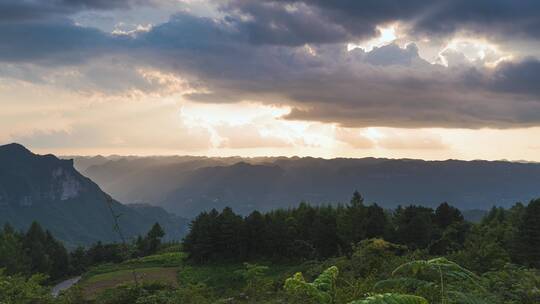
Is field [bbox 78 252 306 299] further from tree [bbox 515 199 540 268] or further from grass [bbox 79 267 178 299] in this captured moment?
tree [bbox 515 199 540 268]

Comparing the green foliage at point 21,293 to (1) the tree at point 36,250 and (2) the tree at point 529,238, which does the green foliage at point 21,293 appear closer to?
(2) the tree at point 529,238

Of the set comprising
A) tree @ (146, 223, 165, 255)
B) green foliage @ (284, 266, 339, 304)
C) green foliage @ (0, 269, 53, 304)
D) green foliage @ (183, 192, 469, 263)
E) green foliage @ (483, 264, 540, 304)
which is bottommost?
tree @ (146, 223, 165, 255)

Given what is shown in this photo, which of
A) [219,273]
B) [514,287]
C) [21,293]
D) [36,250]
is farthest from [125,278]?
[514,287]

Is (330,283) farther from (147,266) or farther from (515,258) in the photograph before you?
(147,266)

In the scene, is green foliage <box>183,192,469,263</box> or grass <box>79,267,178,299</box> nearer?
grass <box>79,267,178,299</box>

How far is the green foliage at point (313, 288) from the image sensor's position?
849cm

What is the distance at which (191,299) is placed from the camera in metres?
13.9

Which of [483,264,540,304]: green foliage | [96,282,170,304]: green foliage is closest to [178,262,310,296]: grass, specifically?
[96,282,170,304]: green foliage

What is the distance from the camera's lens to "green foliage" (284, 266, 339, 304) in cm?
849

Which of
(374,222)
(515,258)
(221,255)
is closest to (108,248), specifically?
(221,255)

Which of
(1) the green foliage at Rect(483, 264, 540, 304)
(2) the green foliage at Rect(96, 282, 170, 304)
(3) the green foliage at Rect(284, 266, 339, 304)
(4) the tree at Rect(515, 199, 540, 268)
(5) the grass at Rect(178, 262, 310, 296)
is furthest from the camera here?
(5) the grass at Rect(178, 262, 310, 296)

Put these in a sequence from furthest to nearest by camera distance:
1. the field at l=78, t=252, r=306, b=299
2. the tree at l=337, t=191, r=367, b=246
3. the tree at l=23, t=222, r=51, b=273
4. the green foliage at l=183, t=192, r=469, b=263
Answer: the tree at l=23, t=222, r=51, b=273 < the green foliage at l=183, t=192, r=469, b=263 < the tree at l=337, t=191, r=367, b=246 < the field at l=78, t=252, r=306, b=299

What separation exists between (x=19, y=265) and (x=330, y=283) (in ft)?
222

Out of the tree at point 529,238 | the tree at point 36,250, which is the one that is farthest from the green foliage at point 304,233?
the tree at point 36,250
